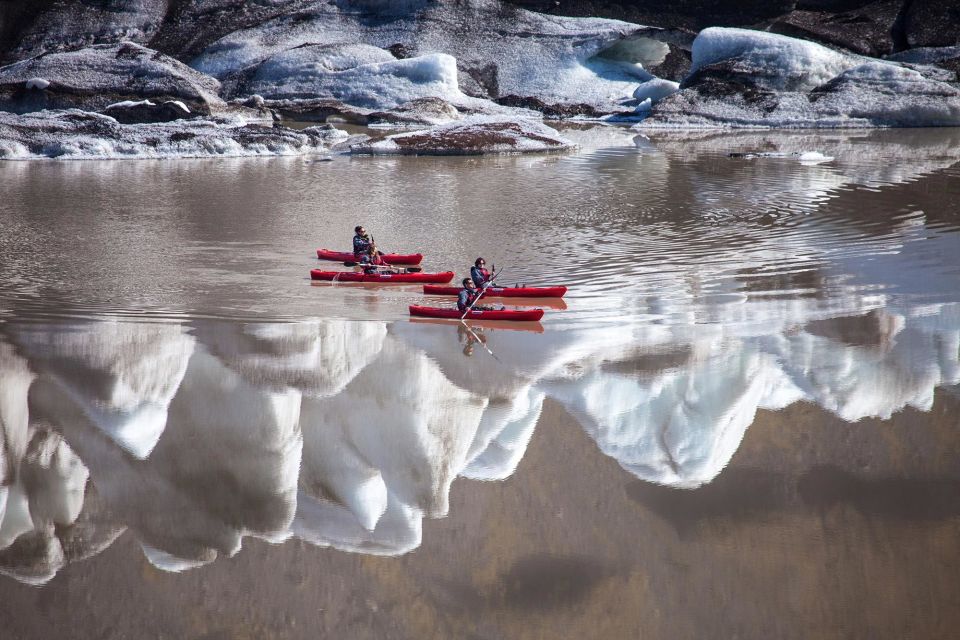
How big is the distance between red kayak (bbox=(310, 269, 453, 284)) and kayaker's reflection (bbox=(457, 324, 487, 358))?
1912 millimetres

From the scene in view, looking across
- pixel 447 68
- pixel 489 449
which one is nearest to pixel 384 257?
pixel 489 449

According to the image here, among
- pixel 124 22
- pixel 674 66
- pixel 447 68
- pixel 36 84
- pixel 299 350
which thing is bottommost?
pixel 299 350

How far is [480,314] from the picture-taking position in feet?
33.3

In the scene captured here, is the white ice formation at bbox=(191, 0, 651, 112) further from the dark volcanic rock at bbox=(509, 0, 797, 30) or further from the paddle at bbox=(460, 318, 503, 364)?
the paddle at bbox=(460, 318, 503, 364)

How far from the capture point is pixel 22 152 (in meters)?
25.6

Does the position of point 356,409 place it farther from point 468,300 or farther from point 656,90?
point 656,90

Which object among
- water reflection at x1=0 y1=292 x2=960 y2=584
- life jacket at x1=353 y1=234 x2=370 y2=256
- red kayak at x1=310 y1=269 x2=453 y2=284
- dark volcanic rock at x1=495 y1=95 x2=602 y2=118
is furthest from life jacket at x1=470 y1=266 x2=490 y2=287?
dark volcanic rock at x1=495 y1=95 x2=602 y2=118

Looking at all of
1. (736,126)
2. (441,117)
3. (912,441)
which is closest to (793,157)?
(736,126)

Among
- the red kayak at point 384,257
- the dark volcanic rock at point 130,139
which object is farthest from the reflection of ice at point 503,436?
the dark volcanic rock at point 130,139

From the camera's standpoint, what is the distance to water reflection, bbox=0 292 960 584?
18.5 feet

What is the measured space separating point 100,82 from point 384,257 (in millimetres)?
28933

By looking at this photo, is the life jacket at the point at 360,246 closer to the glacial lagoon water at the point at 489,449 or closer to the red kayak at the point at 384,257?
the red kayak at the point at 384,257

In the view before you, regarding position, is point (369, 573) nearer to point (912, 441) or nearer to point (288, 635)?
point (288, 635)

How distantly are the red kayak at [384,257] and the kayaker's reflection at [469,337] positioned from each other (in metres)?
2.80
